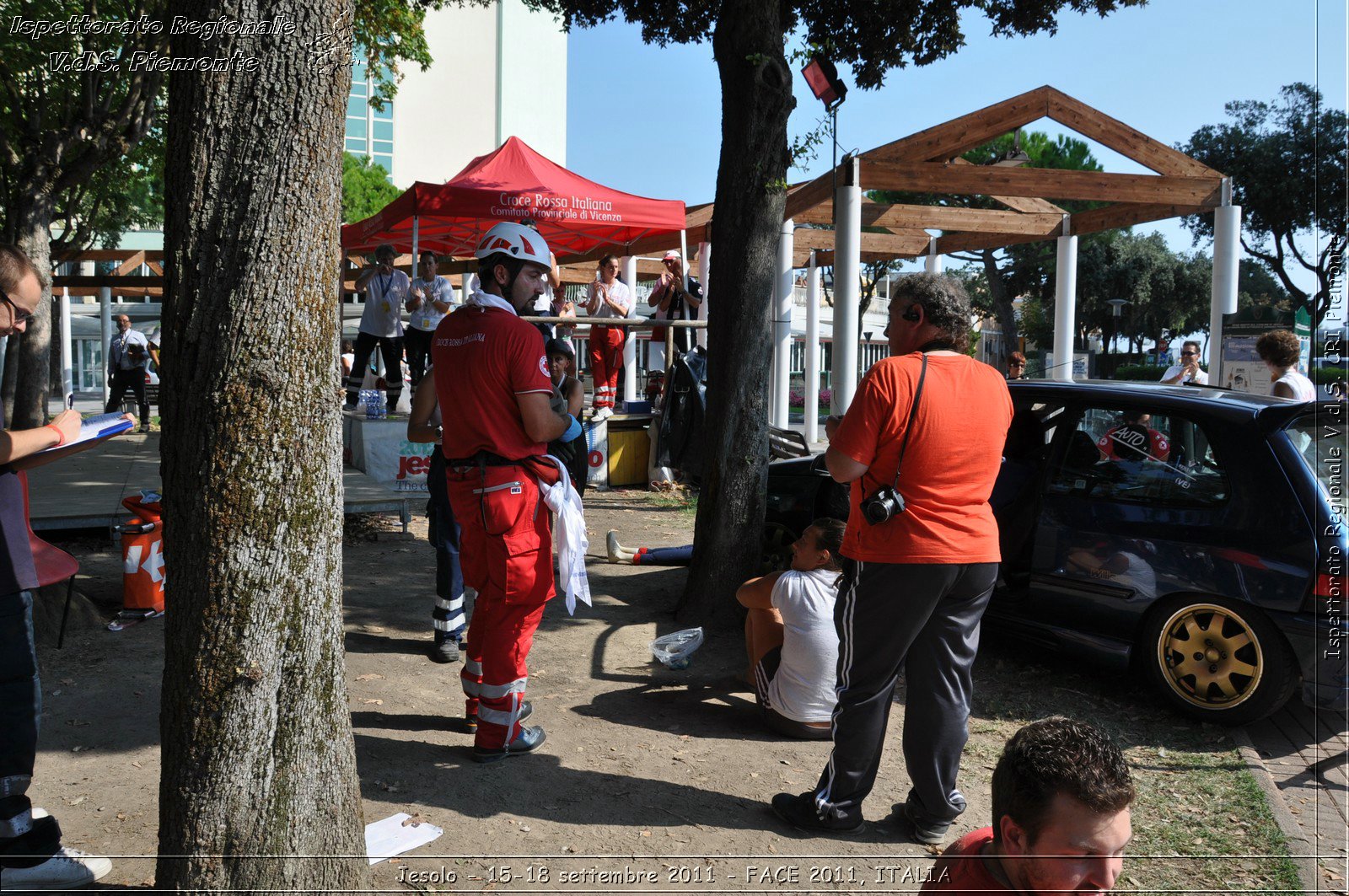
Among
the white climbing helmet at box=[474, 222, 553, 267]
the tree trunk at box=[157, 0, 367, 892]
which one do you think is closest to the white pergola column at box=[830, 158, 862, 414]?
the white climbing helmet at box=[474, 222, 553, 267]

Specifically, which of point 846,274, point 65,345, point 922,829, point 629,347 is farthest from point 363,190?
point 922,829

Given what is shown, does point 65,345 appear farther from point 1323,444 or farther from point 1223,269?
point 1323,444

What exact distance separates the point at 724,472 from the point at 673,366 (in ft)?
16.8

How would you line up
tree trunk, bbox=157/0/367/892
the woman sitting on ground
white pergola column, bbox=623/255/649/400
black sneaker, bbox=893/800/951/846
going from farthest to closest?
white pergola column, bbox=623/255/649/400 → the woman sitting on ground → black sneaker, bbox=893/800/951/846 → tree trunk, bbox=157/0/367/892

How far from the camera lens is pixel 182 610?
8.21ft

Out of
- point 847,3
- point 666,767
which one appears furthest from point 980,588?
point 847,3

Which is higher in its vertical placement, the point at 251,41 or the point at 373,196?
the point at 373,196

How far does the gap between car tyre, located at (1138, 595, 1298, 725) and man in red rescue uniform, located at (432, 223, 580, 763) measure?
3067 mm

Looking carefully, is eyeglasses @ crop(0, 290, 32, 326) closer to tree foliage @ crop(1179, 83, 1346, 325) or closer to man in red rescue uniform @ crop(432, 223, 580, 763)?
man in red rescue uniform @ crop(432, 223, 580, 763)

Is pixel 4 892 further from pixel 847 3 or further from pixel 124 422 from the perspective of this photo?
pixel 847 3

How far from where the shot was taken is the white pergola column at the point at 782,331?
13023 millimetres

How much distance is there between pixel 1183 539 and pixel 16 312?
490cm

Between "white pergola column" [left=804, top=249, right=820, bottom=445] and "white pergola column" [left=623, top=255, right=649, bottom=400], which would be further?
"white pergola column" [left=804, top=249, right=820, bottom=445]

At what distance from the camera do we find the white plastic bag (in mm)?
5461
